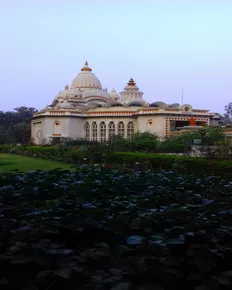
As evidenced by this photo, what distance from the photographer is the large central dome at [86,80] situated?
39.6 metres

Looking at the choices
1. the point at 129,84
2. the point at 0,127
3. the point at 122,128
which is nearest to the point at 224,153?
the point at 122,128

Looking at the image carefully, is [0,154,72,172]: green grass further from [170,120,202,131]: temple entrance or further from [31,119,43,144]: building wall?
[31,119,43,144]: building wall

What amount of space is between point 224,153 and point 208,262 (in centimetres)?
1218

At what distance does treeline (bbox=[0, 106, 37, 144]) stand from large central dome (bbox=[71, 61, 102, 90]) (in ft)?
22.7

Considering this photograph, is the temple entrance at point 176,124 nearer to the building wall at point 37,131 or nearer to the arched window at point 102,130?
the arched window at point 102,130

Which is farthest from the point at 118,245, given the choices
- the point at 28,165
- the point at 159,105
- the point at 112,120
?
the point at 112,120

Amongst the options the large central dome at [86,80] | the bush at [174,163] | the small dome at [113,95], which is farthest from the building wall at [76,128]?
the bush at [174,163]

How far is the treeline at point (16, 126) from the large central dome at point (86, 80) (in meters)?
6.93

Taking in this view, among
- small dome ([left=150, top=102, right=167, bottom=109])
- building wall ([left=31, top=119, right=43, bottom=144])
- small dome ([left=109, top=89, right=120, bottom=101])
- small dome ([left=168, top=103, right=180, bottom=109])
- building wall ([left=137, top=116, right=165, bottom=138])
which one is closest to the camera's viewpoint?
building wall ([left=137, top=116, right=165, bottom=138])

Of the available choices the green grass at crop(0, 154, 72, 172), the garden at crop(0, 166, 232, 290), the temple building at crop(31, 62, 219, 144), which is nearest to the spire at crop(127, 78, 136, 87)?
the temple building at crop(31, 62, 219, 144)

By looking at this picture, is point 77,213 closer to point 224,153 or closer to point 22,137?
point 224,153

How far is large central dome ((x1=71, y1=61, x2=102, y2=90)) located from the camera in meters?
39.6

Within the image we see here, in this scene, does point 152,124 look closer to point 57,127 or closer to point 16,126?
point 57,127

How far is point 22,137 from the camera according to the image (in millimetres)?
41812
